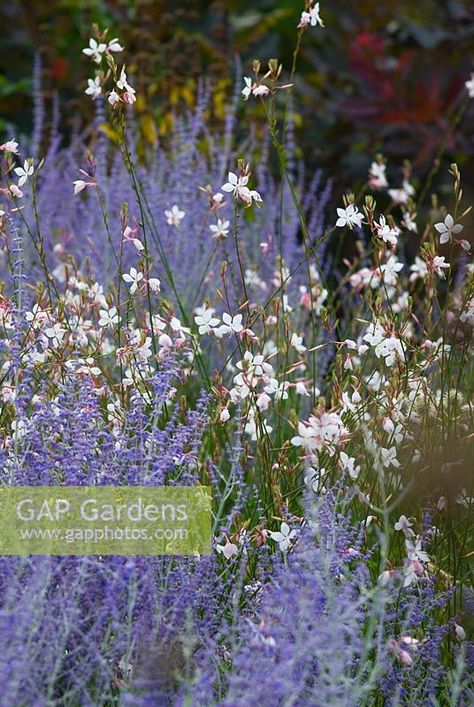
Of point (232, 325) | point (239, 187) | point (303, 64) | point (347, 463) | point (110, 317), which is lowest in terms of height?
point (347, 463)

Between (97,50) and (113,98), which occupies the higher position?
(97,50)

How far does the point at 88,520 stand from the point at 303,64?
527 cm

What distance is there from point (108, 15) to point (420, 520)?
5.48m

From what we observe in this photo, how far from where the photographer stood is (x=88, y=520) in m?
2.20

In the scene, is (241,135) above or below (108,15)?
below

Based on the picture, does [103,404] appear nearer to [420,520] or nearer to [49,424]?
[49,424]

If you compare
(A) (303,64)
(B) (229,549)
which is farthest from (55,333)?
(A) (303,64)

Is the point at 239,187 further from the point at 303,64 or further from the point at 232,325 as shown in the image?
the point at 303,64

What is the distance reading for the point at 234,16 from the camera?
6.96m

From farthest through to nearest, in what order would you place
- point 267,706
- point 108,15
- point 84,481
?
point 108,15
point 84,481
point 267,706

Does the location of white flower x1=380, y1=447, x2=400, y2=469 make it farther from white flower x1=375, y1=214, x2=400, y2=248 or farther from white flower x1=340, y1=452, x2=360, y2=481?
white flower x1=375, y1=214, x2=400, y2=248

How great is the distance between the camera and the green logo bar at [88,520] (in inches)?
85.0

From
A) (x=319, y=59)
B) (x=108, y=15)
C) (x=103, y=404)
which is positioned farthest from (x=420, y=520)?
(x=108, y=15)

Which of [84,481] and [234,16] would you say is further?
[234,16]
